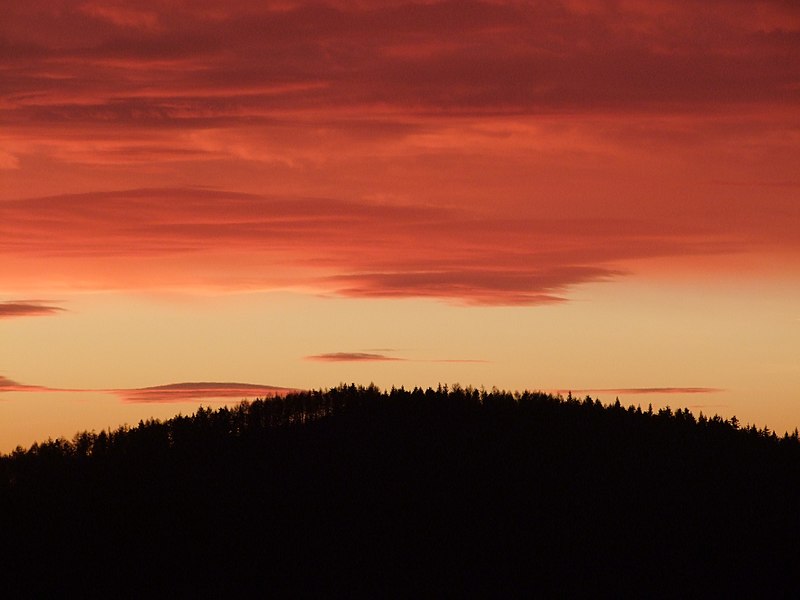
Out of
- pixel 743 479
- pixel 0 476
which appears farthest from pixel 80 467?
pixel 743 479

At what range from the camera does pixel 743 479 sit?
591 ft

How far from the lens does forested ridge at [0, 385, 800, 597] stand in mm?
153750

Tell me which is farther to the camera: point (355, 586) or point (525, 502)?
point (525, 502)

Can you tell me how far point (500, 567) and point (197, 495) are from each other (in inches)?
1847

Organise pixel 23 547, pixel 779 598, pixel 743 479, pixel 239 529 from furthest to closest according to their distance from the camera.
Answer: pixel 743 479
pixel 239 529
pixel 23 547
pixel 779 598

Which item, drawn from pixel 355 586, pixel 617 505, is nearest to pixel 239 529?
pixel 355 586

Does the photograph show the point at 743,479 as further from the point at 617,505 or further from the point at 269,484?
the point at 269,484

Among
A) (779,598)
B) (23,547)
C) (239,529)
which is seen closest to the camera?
(779,598)

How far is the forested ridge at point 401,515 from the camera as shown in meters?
154

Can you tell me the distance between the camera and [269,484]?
183m

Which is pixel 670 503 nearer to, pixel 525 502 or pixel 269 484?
pixel 525 502

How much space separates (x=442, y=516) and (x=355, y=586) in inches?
1022

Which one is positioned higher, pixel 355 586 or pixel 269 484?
pixel 269 484

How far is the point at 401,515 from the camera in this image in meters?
173
